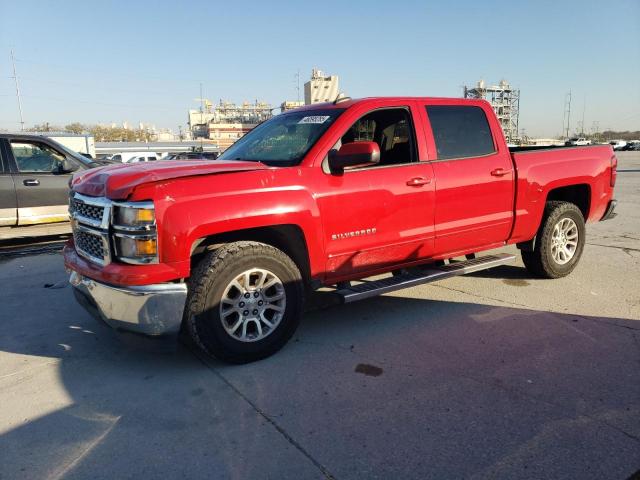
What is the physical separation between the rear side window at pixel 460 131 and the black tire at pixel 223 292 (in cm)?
192

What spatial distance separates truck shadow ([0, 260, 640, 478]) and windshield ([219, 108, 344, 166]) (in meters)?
1.28

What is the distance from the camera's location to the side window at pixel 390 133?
4.40m

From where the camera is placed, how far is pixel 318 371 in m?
3.48

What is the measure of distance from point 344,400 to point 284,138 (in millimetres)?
2360

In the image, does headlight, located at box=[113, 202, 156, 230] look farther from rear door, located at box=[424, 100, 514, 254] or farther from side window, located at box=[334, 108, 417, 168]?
rear door, located at box=[424, 100, 514, 254]

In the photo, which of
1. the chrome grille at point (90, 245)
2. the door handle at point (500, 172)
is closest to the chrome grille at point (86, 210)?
the chrome grille at point (90, 245)

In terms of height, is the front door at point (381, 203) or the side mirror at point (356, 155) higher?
the side mirror at point (356, 155)

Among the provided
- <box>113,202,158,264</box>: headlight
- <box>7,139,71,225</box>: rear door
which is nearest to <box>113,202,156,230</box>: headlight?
<box>113,202,158,264</box>: headlight

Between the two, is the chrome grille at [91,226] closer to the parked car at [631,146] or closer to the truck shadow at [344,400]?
the truck shadow at [344,400]

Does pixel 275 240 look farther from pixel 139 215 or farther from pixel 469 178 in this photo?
pixel 469 178

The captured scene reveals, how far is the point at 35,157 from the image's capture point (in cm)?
774

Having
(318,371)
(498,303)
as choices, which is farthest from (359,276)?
(498,303)

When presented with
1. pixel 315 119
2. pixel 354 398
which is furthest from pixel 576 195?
pixel 354 398

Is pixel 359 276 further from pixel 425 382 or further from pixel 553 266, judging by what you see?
pixel 553 266
